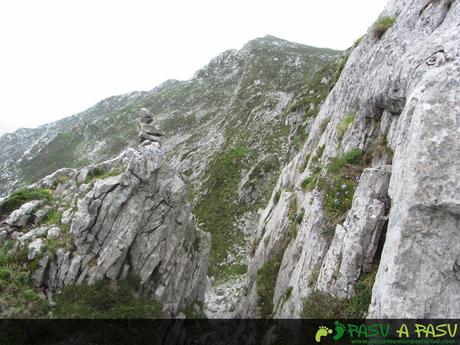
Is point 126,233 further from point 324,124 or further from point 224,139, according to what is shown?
point 224,139

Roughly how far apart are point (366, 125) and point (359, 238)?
6682mm

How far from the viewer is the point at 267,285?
59.4ft

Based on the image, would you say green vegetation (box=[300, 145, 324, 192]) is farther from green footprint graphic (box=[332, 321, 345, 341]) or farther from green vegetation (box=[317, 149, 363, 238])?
green footprint graphic (box=[332, 321, 345, 341])

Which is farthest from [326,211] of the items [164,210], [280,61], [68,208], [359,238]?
[280,61]

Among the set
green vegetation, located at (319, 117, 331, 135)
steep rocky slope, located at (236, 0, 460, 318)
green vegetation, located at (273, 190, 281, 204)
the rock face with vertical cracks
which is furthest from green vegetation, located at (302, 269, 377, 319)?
green vegetation, located at (273, 190, 281, 204)

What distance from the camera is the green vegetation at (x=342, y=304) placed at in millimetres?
9233

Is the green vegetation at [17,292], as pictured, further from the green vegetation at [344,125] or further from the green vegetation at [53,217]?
the green vegetation at [344,125]

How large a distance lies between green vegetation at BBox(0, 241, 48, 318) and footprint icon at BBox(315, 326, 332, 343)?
11.6 meters

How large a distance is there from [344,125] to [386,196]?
696 centimetres

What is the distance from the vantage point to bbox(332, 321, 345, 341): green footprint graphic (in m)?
9.39

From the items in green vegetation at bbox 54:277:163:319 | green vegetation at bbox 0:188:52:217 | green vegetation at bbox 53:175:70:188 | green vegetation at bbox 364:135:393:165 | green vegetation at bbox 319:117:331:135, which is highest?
green vegetation at bbox 319:117:331:135

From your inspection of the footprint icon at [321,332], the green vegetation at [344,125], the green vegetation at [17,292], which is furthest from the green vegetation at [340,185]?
the green vegetation at [17,292]

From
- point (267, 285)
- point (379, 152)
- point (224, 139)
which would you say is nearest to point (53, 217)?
point (267, 285)

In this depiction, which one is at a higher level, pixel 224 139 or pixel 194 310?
pixel 224 139
